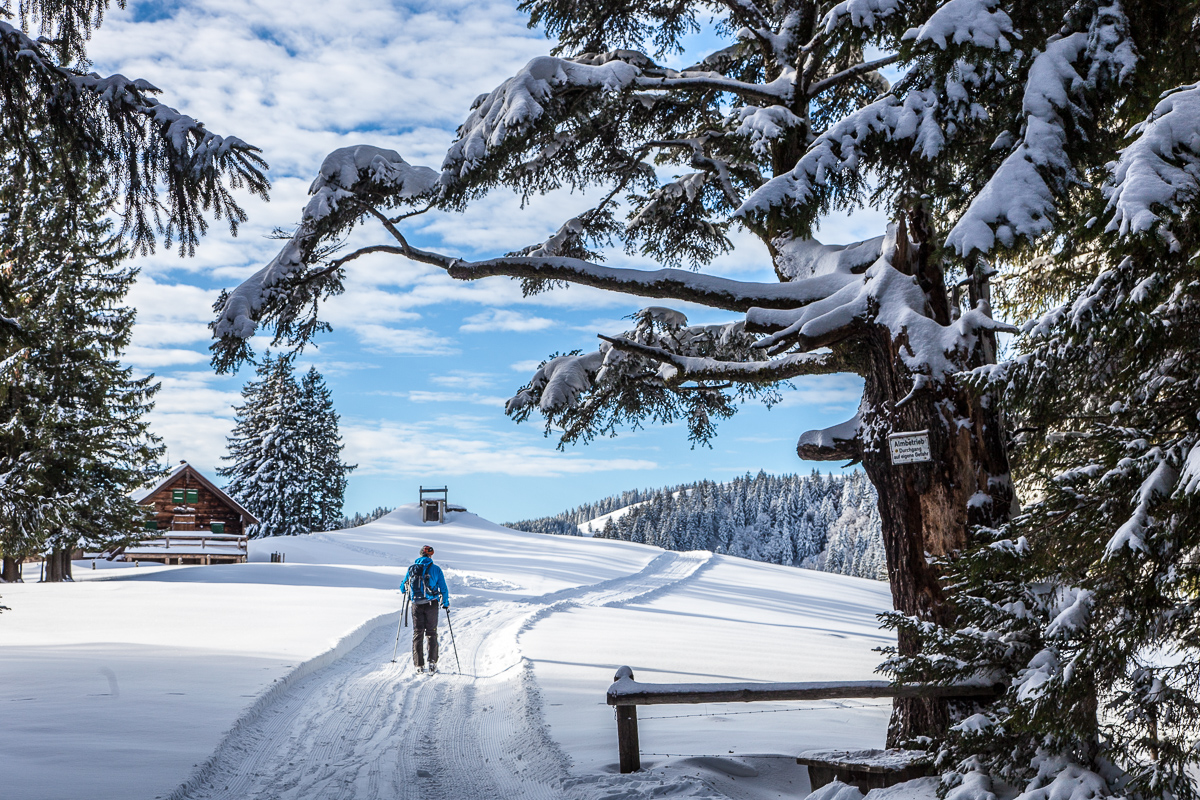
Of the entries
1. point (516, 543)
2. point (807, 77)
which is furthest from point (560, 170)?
point (516, 543)

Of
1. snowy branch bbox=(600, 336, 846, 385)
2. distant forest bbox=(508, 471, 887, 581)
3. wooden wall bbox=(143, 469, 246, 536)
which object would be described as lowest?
distant forest bbox=(508, 471, 887, 581)

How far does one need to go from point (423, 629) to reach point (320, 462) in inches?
1724

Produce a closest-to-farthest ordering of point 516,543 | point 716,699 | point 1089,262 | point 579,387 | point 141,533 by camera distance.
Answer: point 1089,262 → point 716,699 → point 579,387 → point 141,533 → point 516,543

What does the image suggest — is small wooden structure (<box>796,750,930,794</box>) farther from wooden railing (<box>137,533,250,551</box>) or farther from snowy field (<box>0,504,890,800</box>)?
wooden railing (<box>137,533,250,551</box>)

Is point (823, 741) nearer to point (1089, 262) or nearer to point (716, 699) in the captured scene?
point (716, 699)

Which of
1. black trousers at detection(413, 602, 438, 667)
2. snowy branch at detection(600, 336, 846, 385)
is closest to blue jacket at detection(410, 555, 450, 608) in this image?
black trousers at detection(413, 602, 438, 667)

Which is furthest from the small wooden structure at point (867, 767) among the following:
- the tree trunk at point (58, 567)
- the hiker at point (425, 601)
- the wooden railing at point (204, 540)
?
the wooden railing at point (204, 540)

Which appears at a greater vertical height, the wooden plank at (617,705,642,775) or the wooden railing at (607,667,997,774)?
the wooden railing at (607,667,997,774)

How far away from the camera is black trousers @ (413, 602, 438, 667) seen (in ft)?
38.6

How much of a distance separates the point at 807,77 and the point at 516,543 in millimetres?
37118

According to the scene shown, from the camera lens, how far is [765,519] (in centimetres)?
12012

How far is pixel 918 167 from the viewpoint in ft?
15.2

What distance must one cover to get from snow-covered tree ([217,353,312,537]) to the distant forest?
159 feet

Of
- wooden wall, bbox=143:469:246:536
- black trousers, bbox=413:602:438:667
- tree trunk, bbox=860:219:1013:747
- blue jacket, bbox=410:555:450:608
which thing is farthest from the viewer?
wooden wall, bbox=143:469:246:536
